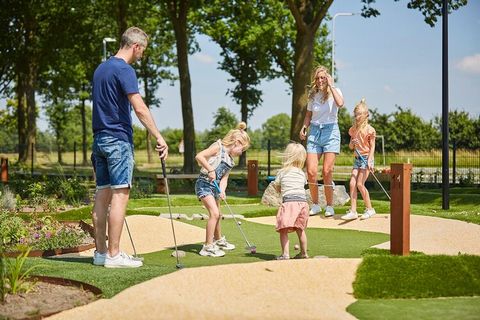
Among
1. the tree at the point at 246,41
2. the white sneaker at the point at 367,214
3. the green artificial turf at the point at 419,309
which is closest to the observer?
the green artificial turf at the point at 419,309

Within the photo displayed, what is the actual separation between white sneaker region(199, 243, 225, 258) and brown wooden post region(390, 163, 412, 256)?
77.4 inches

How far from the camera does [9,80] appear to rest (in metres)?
42.2

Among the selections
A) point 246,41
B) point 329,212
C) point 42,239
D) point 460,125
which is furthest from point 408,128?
point 42,239

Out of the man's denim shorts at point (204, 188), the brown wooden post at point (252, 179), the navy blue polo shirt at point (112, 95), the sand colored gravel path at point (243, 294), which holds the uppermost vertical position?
the navy blue polo shirt at point (112, 95)

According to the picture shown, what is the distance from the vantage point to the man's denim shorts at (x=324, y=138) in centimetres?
1188

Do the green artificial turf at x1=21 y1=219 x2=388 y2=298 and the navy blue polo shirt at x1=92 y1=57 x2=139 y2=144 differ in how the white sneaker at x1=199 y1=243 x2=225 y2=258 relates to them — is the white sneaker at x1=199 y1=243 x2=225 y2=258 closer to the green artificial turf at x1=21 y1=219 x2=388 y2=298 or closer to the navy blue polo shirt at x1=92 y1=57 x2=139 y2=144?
the green artificial turf at x1=21 y1=219 x2=388 y2=298

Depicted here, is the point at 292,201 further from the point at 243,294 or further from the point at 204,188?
the point at 243,294

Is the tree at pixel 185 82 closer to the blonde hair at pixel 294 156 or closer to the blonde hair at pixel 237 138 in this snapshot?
the blonde hair at pixel 237 138

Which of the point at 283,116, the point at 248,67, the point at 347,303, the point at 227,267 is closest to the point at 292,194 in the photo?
the point at 227,267

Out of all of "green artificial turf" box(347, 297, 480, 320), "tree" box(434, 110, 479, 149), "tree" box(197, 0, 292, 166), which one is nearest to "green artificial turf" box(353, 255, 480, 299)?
"green artificial turf" box(347, 297, 480, 320)

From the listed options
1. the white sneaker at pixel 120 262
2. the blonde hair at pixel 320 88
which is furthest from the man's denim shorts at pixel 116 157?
the blonde hair at pixel 320 88

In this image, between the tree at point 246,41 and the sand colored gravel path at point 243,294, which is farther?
the tree at point 246,41

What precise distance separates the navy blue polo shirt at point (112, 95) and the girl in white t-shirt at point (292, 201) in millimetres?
1947

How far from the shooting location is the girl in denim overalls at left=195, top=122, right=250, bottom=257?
910 cm
